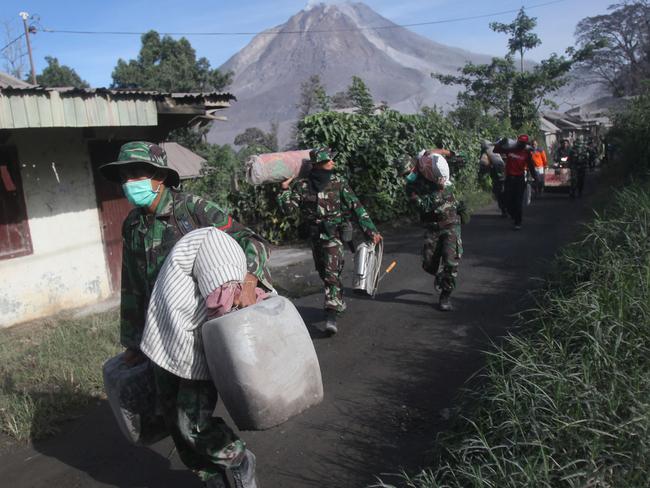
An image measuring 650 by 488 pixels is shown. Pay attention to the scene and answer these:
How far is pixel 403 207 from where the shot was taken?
1225 centimetres

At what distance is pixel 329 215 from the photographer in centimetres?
517

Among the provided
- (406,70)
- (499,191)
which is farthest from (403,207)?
(406,70)

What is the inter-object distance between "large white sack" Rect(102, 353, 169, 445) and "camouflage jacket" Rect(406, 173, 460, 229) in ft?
12.3

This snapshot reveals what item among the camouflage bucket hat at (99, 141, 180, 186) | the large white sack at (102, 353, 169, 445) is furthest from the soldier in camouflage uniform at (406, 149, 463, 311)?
the large white sack at (102, 353, 169, 445)

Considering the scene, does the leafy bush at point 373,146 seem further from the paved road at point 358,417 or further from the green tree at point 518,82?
the green tree at point 518,82

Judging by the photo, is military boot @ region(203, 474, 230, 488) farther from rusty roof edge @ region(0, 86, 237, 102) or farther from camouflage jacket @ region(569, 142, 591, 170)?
camouflage jacket @ region(569, 142, 591, 170)

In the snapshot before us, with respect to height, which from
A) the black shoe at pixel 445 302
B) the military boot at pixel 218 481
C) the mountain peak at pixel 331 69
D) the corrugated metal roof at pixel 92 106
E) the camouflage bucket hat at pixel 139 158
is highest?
the mountain peak at pixel 331 69

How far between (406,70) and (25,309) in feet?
528

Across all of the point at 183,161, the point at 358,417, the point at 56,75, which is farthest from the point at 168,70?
the point at 358,417

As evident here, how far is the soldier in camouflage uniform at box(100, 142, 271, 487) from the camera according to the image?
2484 millimetres

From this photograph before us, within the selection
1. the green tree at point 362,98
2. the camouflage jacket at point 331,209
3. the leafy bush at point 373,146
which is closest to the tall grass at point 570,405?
the camouflage jacket at point 331,209

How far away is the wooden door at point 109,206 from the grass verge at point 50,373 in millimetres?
1893

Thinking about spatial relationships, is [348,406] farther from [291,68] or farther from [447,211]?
[291,68]

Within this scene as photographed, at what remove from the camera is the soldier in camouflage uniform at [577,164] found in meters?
15.1
